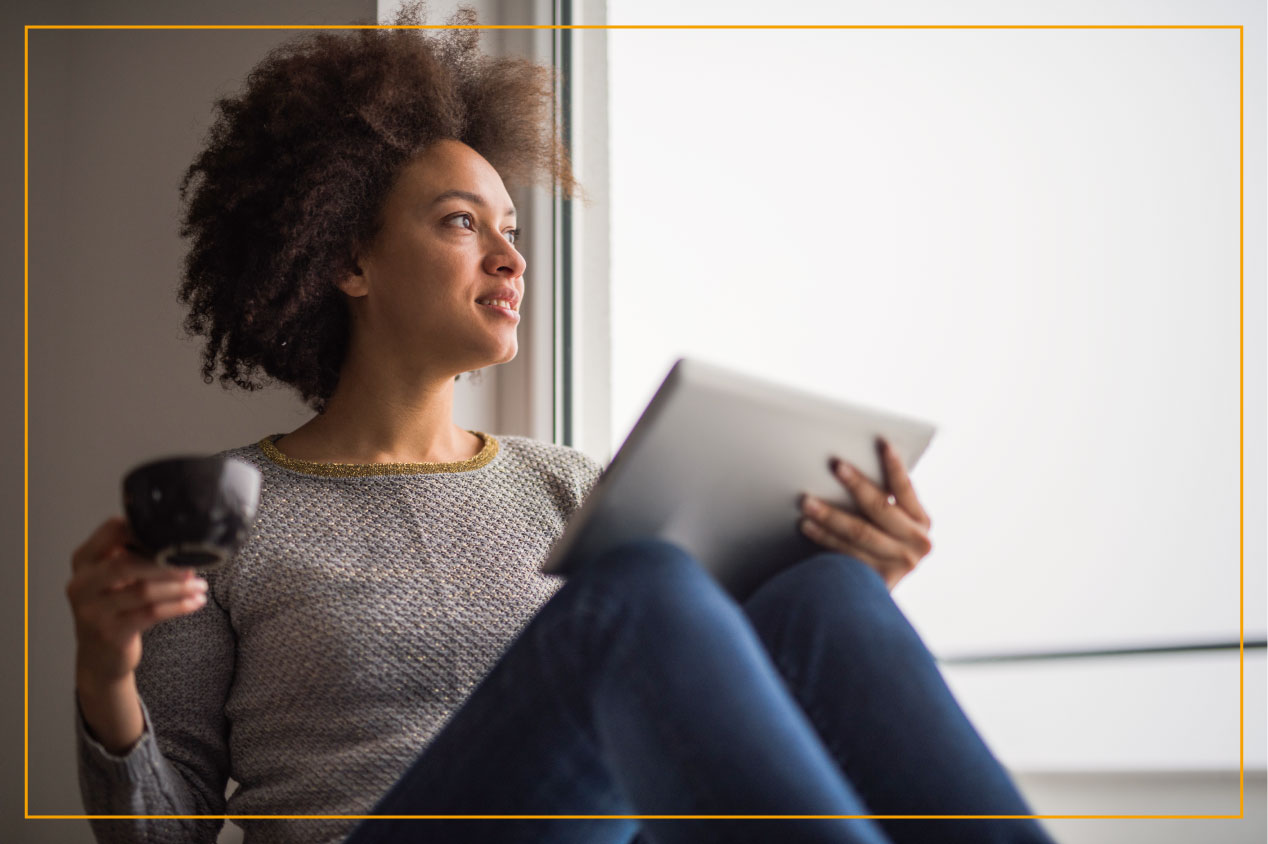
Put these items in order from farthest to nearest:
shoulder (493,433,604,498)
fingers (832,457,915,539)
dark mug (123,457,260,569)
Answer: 1. shoulder (493,433,604,498)
2. fingers (832,457,915,539)
3. dark mug (123,457,260,569)

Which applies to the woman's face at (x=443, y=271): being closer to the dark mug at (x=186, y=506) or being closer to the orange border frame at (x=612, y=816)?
the orange border frame at (x=612, y=816)

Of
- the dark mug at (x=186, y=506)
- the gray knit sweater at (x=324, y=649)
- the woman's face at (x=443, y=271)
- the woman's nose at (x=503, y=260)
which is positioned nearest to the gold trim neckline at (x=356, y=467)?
the gray knit sweater at (x=324, y=649)

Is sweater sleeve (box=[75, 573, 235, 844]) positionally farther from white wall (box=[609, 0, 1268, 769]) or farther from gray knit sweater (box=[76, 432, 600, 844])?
white wall (box=[609, 0, 1268, 769])

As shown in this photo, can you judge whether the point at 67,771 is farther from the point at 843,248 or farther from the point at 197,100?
the point at 843,248

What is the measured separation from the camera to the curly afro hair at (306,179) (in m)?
1.18

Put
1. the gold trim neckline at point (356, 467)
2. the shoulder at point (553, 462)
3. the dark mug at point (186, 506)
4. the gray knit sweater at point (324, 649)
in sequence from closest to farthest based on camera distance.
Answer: the dark mug at point (186, 506) < the gray knit sweater at point (324, 649) < the gold trim neckline at point (356, 467) < the shoulder at point (553, 462)

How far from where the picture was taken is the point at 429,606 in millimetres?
994

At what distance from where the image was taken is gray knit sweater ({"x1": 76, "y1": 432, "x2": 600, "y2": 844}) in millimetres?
933

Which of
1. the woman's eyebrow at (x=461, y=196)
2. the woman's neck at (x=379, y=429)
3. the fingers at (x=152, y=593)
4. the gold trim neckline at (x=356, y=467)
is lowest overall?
the fingers at (x=152, y=593)

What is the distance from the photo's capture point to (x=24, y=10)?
4.68 feet

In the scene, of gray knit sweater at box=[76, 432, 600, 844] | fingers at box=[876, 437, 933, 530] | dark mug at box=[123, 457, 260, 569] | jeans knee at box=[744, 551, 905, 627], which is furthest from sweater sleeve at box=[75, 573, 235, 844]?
fingers at box=[876, 437, 933, 530]

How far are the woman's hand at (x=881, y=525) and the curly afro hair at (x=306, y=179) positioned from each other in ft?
2.06

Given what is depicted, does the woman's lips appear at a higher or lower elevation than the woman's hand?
higher

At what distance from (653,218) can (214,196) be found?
60 centimetres
